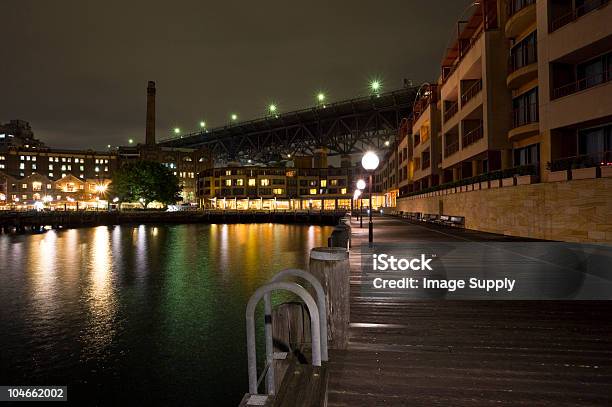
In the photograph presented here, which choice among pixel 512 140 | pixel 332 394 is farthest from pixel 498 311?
pixel 512 140

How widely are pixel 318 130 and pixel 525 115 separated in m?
96.4

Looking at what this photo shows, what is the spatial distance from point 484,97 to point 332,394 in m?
29.2

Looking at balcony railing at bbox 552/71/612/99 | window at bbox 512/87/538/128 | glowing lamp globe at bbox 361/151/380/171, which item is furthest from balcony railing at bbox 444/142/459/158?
glowing lamp globe at bbox 361/151/380/171

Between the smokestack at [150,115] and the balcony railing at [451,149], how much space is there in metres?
140

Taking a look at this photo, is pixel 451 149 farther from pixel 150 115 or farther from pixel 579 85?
pixel 150 115

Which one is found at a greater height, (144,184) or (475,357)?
(144,184)

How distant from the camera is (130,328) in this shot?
15.6 metres

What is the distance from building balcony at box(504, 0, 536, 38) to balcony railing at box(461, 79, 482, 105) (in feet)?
16.3

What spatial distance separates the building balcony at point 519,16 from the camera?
24.6 m

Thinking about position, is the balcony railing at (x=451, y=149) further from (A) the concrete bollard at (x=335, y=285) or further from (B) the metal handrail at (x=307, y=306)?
(B) the metal handrail at (x=307, y=306)

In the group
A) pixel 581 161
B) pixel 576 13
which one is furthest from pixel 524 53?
pixel 581 161

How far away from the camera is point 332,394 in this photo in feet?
15.0

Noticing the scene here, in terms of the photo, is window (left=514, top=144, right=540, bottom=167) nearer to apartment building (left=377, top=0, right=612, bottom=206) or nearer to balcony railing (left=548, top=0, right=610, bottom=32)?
apartment building (left=377, top=0, right=612, bottom=206)

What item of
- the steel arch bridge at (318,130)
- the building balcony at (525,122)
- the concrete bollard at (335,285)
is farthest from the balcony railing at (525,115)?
the steel arch bridge at (318,130)
